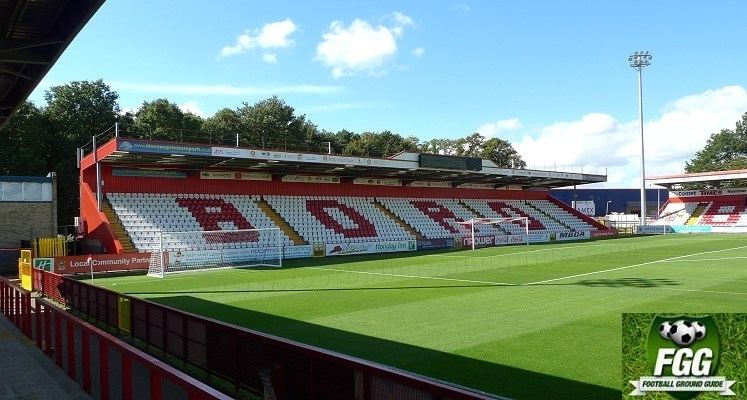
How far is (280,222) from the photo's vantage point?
38750 millimetres

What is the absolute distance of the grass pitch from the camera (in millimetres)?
9117

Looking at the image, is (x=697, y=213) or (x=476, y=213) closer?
(x=476, y=213)

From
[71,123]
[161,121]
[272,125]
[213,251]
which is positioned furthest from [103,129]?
[213,251]

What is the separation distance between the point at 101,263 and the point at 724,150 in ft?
376

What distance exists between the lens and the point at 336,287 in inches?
789

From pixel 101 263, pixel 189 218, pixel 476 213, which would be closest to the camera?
pixel 101 263

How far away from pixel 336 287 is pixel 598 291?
8.85m

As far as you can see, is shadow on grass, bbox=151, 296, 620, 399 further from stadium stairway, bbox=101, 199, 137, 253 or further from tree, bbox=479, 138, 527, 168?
tree, bbox=479, 138, 527, 168

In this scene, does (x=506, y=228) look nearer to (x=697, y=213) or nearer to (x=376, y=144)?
(x=697, y=213)

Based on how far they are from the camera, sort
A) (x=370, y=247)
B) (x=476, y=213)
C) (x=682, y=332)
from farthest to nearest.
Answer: (x=476, y=213) < (x=370, y=247) < (x=682, y=332)

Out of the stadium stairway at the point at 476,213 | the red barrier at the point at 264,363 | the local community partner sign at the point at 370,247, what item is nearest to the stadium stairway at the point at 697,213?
the stadium stairway at the point at 476,213

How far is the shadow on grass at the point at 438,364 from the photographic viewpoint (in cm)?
780

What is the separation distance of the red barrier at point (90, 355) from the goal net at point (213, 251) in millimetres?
13079

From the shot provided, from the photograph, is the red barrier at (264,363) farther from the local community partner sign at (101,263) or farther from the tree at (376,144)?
the tree at (376,144)
